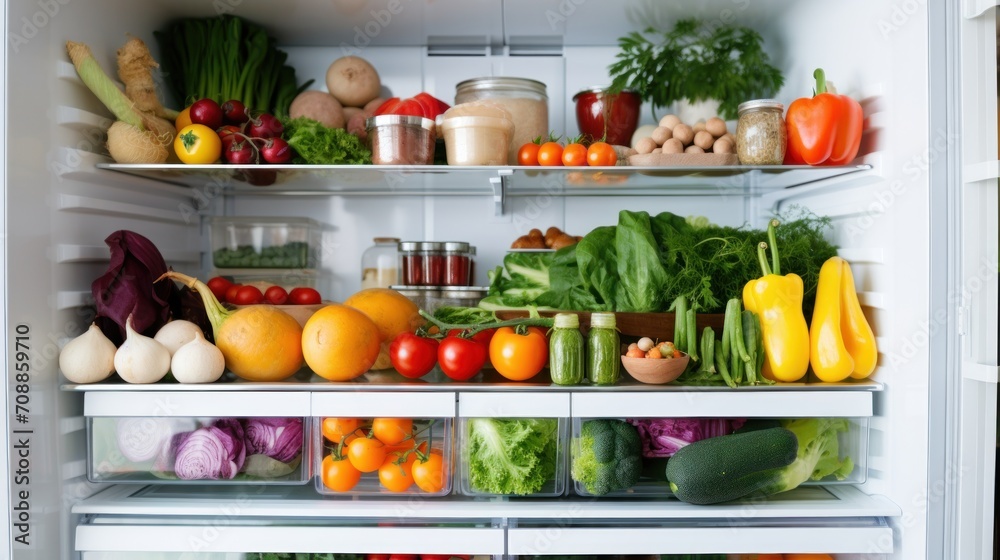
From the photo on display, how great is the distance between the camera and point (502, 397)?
161cm

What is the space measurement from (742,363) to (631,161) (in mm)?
570

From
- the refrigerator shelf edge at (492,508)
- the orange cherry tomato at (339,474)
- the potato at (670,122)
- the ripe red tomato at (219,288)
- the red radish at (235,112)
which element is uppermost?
the red radish at (235,112)

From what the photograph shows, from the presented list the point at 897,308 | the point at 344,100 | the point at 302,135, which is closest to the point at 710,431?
the point at 897,308

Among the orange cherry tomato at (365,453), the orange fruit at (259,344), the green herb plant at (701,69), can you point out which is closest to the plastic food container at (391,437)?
the orange cherry tomato at (365,453)

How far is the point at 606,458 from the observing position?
5.23 feet

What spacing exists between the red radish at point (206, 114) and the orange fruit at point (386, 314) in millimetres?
571

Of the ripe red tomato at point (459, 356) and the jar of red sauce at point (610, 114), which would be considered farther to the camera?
the jar of red sauce at point (610, 114)

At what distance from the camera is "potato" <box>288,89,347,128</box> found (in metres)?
2.02

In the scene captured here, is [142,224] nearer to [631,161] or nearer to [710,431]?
[631,161]

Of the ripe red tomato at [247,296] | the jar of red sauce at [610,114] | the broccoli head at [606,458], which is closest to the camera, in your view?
the broccoli head at [606,458]

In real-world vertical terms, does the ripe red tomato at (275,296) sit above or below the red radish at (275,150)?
below

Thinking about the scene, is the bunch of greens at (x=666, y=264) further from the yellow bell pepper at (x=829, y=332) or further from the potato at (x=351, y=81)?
the potato at (x=351, y=81)

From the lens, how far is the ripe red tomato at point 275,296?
1.90 meters

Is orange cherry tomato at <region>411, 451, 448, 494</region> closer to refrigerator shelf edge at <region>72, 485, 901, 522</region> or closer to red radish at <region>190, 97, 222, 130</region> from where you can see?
refrigerator shelf edge at <region>72, 485, 901, 522</region>
